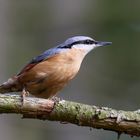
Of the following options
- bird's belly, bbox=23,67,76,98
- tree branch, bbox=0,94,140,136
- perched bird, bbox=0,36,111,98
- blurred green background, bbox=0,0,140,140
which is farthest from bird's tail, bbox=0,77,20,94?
blurred green background, bbox=0,0,140,140

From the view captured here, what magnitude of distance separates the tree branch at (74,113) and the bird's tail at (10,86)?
1039 millimetres

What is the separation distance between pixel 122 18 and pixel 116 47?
68 centimetres

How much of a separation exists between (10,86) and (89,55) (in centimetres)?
490

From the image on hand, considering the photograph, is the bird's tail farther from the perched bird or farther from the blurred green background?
the blurred green background

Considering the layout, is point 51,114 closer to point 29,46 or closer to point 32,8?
point 29,46

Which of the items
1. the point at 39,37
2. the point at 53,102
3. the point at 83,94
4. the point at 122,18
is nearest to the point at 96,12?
the point at 122,18

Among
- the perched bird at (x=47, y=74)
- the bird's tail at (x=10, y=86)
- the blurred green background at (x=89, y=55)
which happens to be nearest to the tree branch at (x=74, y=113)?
the perched bird at (x=47, y=74)

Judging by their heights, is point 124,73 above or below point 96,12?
below

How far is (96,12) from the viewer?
11477 mm

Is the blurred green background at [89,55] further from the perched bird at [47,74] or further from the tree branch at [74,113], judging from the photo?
the tree branch at [74,113]

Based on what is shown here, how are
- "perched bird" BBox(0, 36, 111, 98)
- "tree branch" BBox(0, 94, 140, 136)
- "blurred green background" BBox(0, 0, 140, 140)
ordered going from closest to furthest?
"tree branch" BBox(0, 94, 140, 136)
"perched bird" BBox(0, 36, 111, 98)
"blurred green background" BBox(0, 0, 140, 140)

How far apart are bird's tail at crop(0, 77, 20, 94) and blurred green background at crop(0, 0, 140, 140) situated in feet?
8.02

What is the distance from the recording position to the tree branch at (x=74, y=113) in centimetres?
484

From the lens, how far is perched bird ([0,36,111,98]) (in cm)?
593
